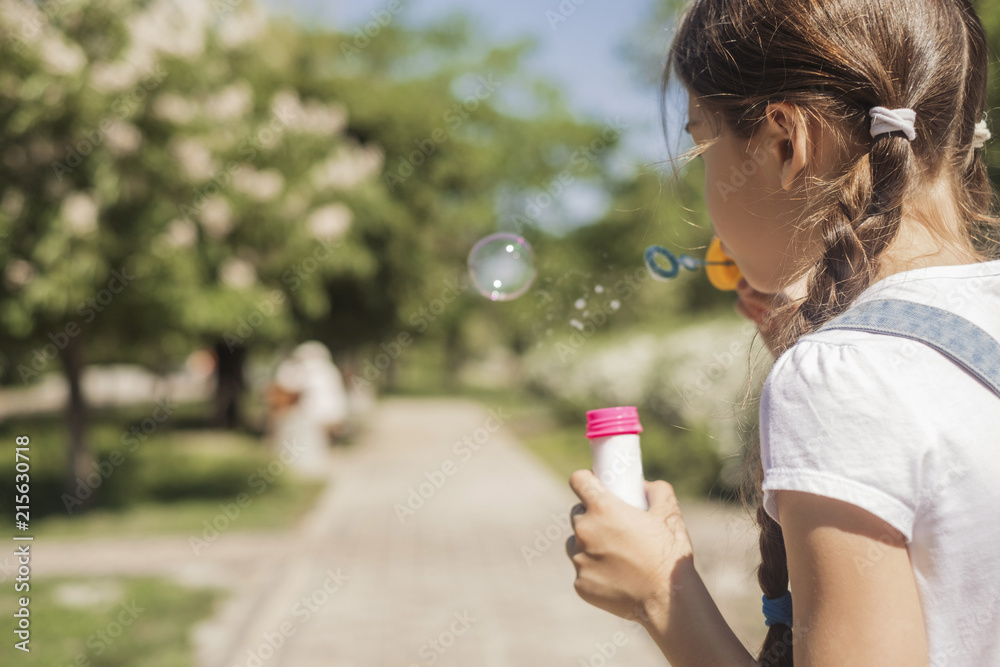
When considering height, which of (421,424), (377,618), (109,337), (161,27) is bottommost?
(421,424)

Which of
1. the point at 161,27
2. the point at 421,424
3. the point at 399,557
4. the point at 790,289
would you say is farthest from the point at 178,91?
Result: the point at 421,424

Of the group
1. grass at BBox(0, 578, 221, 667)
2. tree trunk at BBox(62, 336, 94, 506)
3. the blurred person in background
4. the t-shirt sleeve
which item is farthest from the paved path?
the blurred person in background

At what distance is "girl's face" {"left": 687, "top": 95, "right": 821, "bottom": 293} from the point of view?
1.08 metres

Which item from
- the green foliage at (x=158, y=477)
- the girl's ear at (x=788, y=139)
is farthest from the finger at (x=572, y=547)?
the green foliage at (x=158, y=477)

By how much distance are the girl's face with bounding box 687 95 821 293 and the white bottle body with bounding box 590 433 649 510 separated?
30 centimetres

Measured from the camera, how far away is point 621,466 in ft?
3.86

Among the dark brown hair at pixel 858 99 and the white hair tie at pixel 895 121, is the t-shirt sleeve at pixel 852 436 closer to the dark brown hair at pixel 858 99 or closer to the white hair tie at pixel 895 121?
the dark brown hair at pixel 858 99

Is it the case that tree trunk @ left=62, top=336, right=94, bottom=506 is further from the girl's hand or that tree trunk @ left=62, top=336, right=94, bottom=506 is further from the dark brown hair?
the dark brown hair

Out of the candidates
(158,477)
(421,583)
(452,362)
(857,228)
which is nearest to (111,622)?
(421,583)

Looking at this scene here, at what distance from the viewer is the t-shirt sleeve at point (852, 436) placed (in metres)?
0.85

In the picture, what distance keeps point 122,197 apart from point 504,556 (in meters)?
4.46

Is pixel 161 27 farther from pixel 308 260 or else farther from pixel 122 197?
pixel 308 260

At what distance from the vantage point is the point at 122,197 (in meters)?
7.01

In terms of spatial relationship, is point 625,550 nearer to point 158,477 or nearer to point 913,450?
point 913,450
